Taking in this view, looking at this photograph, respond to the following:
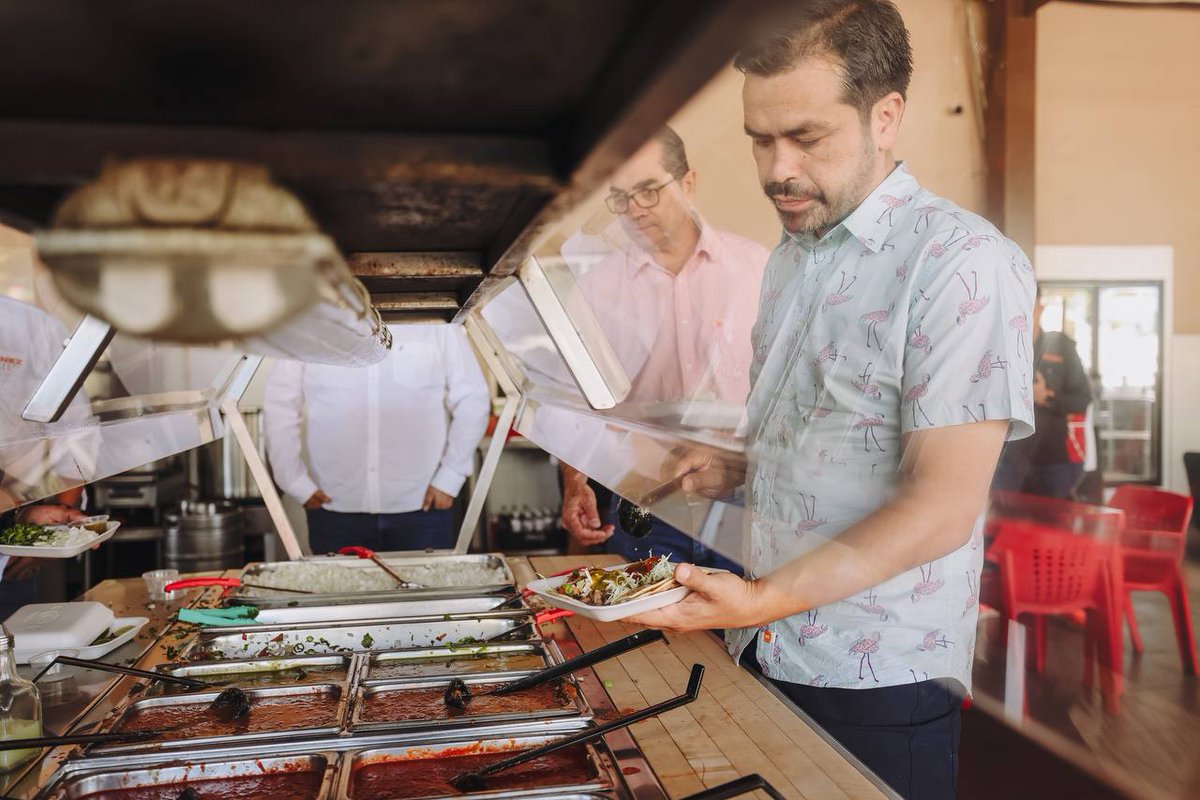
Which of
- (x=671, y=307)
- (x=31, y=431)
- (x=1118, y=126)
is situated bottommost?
(x=31, y=431)

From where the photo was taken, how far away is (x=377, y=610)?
7.04ft

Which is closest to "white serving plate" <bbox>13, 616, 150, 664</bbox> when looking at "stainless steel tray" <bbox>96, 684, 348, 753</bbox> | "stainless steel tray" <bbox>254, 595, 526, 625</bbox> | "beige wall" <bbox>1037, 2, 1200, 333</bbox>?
"stainless steel tray" <bbox>254, 595, 526, 625</bbox>

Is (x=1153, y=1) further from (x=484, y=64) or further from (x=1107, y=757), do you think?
(x=484, y=64)

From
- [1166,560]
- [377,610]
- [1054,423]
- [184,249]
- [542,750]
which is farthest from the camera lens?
[1054,423]

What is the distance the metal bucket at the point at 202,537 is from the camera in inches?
174

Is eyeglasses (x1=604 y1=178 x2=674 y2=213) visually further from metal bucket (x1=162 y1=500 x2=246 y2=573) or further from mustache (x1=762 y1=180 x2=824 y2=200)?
metal bucket (x1=162 y1=500 x2=246 y2=573)

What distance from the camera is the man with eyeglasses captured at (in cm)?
238

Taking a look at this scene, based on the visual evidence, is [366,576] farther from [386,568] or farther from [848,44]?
[848,44]

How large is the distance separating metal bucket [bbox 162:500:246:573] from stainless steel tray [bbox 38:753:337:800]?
335cm

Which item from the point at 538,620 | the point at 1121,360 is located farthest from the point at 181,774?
the point at 1121,360

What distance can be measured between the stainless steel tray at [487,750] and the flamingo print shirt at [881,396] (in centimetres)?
50

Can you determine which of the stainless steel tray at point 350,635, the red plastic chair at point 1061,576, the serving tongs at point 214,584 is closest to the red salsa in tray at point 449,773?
the stainless steel tray at point 350,635

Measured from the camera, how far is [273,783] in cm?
130

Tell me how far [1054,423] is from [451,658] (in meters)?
4.23
